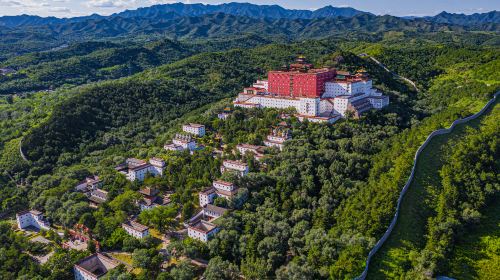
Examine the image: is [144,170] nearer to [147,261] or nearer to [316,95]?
[147,261]

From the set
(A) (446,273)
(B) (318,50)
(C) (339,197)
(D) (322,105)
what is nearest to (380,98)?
(D) (322,105)

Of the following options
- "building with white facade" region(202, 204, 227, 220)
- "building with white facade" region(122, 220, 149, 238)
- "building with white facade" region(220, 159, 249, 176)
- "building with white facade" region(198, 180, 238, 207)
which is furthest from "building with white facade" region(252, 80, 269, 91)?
"building with white facade" region(122, 220, 149, 238)

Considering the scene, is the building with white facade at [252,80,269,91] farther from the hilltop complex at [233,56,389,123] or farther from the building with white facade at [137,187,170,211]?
the building with white facade at [137,187,170,211]

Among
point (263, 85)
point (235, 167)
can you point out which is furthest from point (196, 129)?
point (263, 85)

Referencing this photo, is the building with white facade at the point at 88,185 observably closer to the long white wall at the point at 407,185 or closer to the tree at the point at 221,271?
the tree at the point at 221,271

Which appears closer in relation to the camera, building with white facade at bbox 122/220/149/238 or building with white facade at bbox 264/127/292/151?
building with white facade at bbox 122/220/149/238

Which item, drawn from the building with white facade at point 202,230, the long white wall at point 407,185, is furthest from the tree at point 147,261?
the long white wall at point 407,185
